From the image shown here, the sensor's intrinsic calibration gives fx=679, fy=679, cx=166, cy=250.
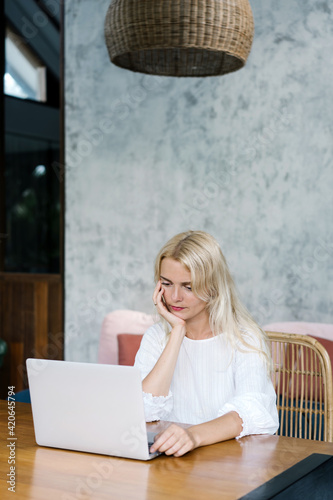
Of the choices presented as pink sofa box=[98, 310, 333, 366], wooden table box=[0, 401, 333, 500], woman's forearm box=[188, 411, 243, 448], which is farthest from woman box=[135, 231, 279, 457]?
pink sofa box=[98, 310, 333, 366]

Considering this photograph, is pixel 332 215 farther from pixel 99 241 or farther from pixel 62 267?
pixel 62 267

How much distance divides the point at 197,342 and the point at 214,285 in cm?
19

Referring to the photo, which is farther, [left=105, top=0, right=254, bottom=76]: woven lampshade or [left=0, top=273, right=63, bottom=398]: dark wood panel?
[left=0, top=273, right=63, bottom=398]: dark wood panel

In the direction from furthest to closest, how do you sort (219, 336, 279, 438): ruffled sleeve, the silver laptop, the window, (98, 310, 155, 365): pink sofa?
the window
(98, 310, 155, 365): pink sofa
(219, 336, 279, 438): ruffled sleeve
the silver laptop

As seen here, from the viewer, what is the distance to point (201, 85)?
3729mm

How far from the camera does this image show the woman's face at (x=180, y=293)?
80.2 inches

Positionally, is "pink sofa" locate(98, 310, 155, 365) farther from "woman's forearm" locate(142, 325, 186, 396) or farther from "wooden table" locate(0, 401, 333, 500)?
"wooden table" locate(0, 401, 333, 500)

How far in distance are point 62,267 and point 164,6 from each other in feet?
8.32

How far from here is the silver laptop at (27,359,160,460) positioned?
4.77ft

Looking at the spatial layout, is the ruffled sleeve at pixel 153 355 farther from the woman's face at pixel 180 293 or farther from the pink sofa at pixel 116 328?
the pink sofa at pixel 116 328

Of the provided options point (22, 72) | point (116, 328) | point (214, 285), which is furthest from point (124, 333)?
point (22, 72)

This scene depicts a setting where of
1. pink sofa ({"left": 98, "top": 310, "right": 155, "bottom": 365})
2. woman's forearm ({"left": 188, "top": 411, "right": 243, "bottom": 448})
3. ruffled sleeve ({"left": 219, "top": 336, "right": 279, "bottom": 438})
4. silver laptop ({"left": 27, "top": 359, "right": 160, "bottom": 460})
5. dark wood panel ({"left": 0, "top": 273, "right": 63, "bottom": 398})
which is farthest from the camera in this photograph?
dark wood panel ({"left": 0, "top": 273, "right": 63, "bottom": 398})

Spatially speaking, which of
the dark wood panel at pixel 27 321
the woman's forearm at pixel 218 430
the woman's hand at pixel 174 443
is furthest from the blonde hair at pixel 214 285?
the dark wood panel at pixel 27 321

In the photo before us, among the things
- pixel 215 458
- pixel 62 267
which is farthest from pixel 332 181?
pixel 215 458
